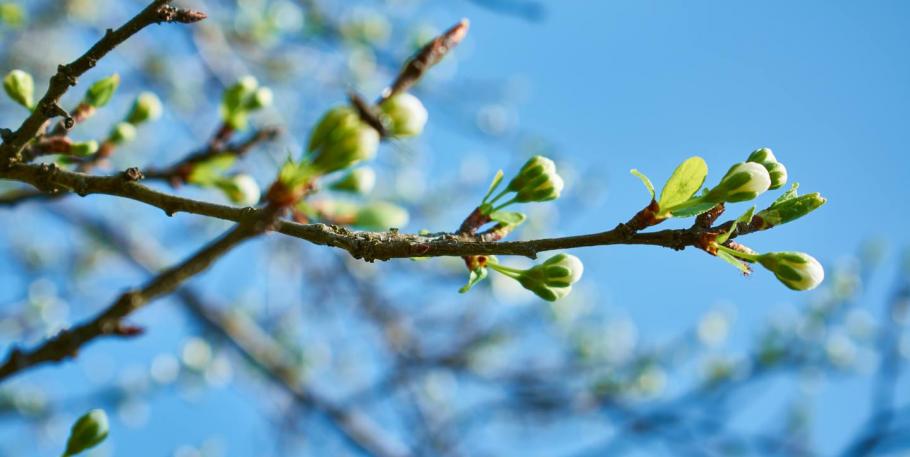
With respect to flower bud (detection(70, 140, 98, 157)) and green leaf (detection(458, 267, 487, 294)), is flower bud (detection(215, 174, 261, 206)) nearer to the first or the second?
flower bud (detection(70, 140, 98, 157))

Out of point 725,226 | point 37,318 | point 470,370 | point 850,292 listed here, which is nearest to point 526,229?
point 470,370

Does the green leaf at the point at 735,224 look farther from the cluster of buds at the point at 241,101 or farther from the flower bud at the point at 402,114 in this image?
the cluster of buds at the point at 241,101

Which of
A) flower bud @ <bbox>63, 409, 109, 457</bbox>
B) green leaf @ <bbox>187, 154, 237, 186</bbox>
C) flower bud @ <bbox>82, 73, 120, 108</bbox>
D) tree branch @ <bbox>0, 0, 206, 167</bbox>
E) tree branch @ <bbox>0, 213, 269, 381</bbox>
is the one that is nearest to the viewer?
tree branch @ <bbox>0, 213, 269, 381</bbox>

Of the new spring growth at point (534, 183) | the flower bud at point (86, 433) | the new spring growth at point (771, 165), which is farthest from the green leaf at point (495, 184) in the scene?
the flower bud at point (86, 433)

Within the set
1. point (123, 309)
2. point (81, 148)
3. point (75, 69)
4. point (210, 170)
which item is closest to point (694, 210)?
point (123, 309)

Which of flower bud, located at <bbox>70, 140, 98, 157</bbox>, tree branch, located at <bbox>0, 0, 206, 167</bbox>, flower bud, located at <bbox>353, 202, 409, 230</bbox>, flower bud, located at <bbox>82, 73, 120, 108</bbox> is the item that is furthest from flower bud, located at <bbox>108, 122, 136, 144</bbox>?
flower bud, located at <bbox>353, 202, 409, 230</bbox>

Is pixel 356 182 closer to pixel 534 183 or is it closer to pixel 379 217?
pixel 379 217
